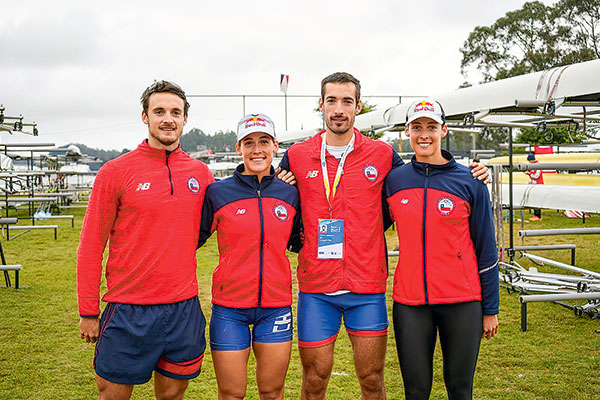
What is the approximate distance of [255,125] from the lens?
3076 millimetres

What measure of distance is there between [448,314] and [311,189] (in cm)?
107

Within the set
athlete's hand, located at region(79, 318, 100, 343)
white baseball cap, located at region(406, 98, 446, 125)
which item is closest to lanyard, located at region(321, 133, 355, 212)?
white baseball cap, located at region(406, 98, 446, 125)

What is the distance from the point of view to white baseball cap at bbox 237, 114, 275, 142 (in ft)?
10.0

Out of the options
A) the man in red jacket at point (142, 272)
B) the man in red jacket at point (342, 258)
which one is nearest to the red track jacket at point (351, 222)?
the man in red jacket at point (342, 258)

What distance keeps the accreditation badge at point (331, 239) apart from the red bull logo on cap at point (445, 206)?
57 cm

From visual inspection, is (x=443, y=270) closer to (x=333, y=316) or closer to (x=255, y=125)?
(x=333, y=316)

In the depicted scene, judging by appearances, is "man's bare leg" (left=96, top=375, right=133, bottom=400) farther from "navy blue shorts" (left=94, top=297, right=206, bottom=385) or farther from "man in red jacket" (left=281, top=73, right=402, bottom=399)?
"man in red jacket" (left=281, top=73, right=402, bottom=399)

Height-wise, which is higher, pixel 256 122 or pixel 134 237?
pixel 256 122

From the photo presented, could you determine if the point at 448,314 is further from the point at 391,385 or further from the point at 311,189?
the point at 391,385

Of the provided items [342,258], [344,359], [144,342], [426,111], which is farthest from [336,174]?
[344,359]

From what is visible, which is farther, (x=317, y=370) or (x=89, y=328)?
(x=317, y=370)

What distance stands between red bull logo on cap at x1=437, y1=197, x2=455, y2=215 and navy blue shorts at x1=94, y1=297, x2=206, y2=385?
4.79ft

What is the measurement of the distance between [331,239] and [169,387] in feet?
3.96

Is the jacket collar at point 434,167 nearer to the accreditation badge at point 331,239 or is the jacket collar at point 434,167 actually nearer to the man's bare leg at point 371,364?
the accreditation badge at point 331,239
